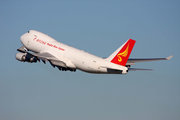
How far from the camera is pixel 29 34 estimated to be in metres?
60.2

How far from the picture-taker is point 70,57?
53125 mm

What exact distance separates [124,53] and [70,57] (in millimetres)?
9689

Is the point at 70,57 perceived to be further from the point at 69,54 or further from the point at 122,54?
the point at 122,54

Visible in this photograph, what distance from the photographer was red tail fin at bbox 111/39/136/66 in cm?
4759

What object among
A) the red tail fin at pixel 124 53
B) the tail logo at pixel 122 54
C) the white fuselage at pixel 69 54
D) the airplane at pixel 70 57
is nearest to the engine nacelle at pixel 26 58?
the airplane at pixel 70 57

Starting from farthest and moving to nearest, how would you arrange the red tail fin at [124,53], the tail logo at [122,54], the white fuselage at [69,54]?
the white fuselage at [69,54]
the tail logo at [122,54]
the red tail fin at [124,53]

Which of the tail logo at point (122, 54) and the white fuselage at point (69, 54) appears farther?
the white fuselage at point (69, 54)

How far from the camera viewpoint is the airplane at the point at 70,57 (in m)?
47.9

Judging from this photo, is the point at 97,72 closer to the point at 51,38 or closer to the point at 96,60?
the point at 96,60

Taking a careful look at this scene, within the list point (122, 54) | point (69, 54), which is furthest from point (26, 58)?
point (122, 54)

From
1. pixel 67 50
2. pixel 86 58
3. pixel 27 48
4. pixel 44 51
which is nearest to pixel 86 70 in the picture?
pixel 86 58

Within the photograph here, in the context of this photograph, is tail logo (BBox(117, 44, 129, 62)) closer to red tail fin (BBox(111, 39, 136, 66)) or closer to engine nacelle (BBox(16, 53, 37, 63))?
red tail fin (BBox(111, 39, 136, 66))

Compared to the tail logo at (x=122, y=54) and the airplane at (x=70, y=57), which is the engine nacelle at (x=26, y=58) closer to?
the airplane at (x=70, y=57)

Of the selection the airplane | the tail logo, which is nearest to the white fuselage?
the airplane
